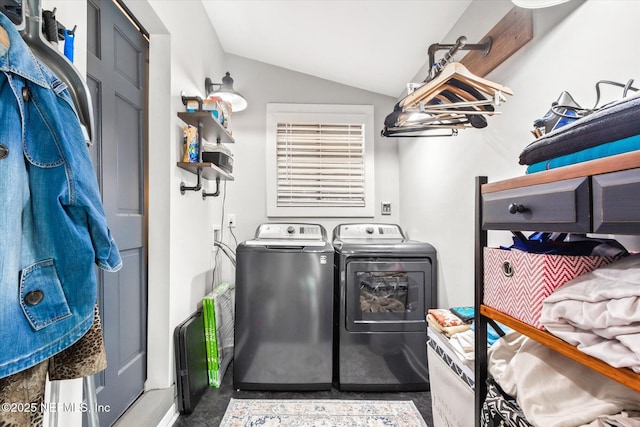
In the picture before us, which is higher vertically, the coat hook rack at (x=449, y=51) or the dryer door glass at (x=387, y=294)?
the coat hook rack at (x=449, y=51)

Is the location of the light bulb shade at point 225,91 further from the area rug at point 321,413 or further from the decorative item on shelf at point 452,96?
the area rug at point 321,413

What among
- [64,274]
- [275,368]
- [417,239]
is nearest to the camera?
[64,274]

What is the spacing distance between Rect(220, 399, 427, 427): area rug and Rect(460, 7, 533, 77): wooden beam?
1.97m

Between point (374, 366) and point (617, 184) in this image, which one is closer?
point (617, 184)

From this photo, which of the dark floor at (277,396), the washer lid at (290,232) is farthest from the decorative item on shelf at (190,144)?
the dark floor at (277,396)

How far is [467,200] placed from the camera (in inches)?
66.1

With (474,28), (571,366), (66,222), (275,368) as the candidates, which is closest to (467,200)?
(474,28)

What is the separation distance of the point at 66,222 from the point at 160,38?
1529 millimetres

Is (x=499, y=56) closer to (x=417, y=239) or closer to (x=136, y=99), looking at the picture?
(x=417, y=239)

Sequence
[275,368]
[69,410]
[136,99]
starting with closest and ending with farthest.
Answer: [69,410] < [136,99] < [275,368]

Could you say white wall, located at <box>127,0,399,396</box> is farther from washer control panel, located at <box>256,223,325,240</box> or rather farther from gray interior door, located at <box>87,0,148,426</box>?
washer control panel, located at <box>256,223,325,240</box>

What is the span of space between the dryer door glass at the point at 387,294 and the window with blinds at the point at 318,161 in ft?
2.88

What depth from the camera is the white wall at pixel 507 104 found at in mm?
893

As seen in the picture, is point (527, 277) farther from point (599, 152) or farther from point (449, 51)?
point (449, 51)
